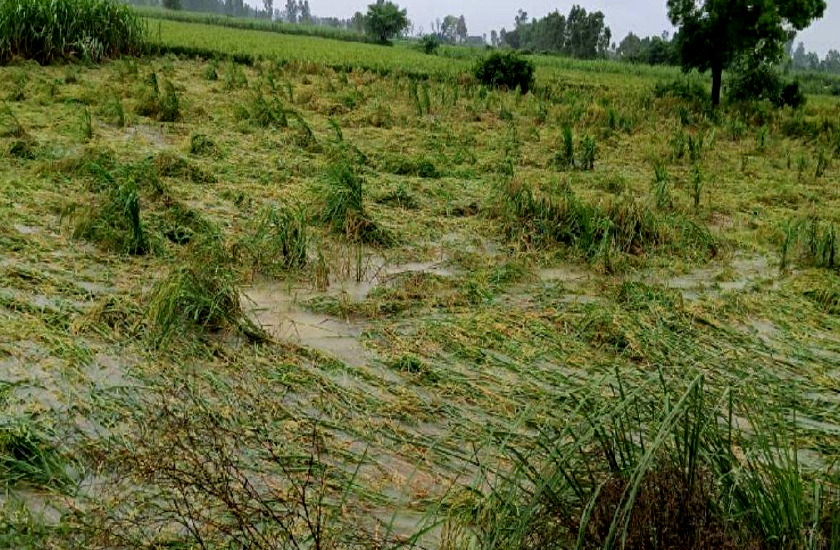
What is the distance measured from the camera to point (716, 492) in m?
2.10

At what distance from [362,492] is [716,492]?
1125 millimetres

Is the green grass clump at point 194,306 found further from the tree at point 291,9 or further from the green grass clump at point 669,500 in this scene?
the tree at point 291,9

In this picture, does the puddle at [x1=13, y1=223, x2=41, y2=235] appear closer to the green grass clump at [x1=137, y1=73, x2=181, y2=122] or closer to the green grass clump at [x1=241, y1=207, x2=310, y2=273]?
the green grass clump at [x1=241, y1=207, x2=310, y2=273]

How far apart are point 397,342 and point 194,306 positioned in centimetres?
99

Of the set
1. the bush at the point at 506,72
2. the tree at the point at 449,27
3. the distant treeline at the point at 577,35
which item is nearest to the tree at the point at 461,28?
the tree at the point at 449,27

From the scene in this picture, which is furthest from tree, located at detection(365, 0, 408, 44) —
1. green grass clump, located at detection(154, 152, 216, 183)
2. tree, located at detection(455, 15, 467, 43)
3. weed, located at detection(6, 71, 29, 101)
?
tree, located at detection(455, 15, 467, 43)

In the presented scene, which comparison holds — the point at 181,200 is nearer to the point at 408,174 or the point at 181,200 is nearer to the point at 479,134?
the point at 408,174

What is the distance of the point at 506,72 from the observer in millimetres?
15734

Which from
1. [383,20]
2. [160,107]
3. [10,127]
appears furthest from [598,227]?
[383,20]

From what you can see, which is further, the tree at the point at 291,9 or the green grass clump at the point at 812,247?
the tree at the point at 291,9

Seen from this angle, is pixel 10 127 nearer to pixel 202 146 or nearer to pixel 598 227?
pixel 202 146

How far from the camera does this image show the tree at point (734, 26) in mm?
12742

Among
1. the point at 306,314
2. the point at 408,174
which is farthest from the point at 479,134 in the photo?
the point at 306,314

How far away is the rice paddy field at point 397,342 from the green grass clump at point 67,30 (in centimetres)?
414
